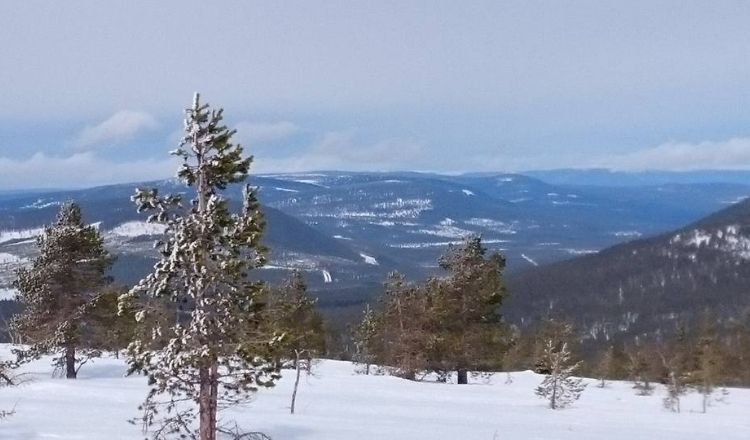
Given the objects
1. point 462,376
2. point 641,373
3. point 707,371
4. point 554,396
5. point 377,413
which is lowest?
point 641,373

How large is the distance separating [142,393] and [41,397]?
386cm

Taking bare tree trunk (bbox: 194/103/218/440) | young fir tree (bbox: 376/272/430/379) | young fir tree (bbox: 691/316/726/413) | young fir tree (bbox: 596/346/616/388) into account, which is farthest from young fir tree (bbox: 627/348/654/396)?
bare tree trunk (bbox: 194/103/218/440)

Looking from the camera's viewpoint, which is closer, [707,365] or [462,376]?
[707,365]

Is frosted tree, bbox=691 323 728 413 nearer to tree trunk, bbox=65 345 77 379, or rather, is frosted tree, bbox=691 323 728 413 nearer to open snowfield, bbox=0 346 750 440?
open snowfield, bbox=0 346 750 440

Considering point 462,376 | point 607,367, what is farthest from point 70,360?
point 607,367

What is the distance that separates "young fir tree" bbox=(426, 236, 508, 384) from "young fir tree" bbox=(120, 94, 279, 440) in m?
27.7

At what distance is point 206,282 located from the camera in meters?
13.5

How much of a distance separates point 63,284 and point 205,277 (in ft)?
73.4

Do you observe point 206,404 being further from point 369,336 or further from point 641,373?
point 641,373

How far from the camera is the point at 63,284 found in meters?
33.0

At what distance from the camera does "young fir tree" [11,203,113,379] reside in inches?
1270

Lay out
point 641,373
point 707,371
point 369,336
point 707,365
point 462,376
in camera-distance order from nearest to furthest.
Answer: point 707,371 < point 707,365 < point 462,376 < point 641,373 < point 369,336

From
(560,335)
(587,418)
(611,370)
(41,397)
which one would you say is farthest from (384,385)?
(611,370)

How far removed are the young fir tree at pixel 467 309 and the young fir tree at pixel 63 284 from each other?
1782 centimetres
